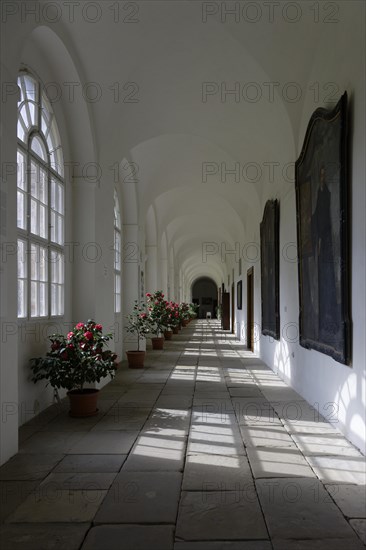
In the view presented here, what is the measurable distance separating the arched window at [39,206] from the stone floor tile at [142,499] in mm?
2546

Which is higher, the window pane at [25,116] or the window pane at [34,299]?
the window pane at [25,116]

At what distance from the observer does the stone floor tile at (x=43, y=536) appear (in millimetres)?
2584

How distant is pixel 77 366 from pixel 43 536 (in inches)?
106

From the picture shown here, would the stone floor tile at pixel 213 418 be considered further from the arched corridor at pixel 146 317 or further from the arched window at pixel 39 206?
the arched window at pixel 39 206

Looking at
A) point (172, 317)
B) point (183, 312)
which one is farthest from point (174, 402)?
point (183, 312)

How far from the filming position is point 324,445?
4379 millimetres

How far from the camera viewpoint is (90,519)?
2.88 m

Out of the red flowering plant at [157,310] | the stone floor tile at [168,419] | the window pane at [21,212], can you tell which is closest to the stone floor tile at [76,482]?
the stone floor tile at [168,419]

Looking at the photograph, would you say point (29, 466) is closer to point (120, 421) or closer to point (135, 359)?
point (120, 421)

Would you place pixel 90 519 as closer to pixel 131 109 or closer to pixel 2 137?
pixel 2 137

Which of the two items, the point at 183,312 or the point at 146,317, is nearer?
the point at 146,317

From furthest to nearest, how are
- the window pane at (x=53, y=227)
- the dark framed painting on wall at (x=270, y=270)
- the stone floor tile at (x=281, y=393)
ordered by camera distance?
the dark framed painting on wall at (x=270, y=270), the stone floor tile at (x=281, y=393), the window pane at (x=53, y=227)

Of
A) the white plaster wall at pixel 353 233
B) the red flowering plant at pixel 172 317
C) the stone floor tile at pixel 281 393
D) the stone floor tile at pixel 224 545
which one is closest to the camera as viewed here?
the stone floor tile at pixel 224 545

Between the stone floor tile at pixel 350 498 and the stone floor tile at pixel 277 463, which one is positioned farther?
the stone floor tile at pixel 277 463
